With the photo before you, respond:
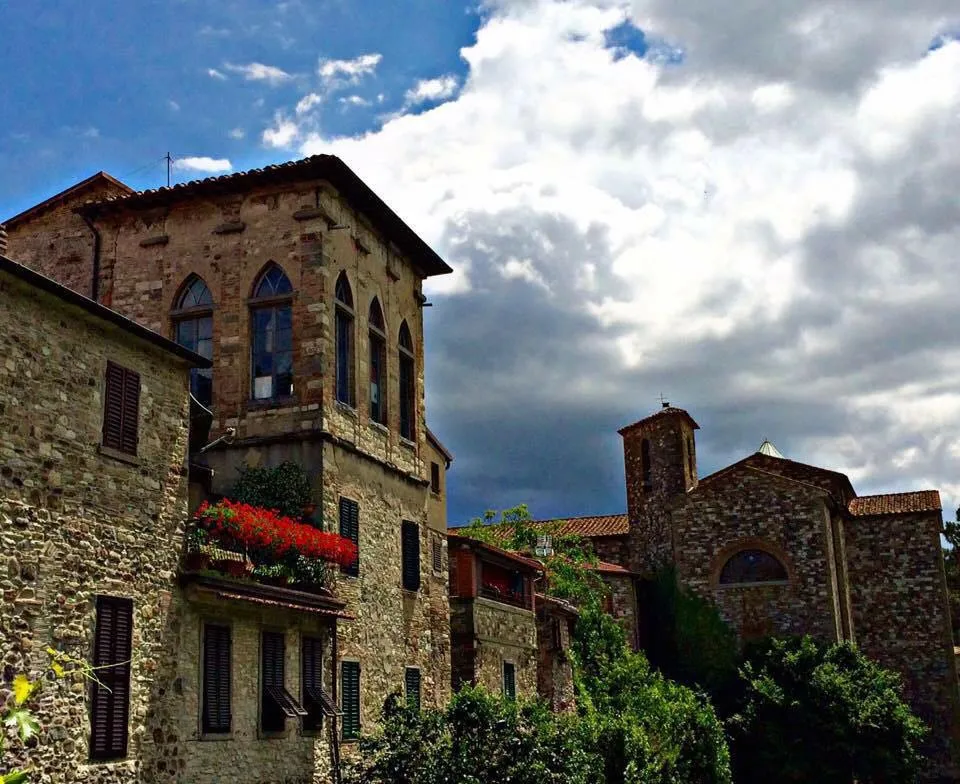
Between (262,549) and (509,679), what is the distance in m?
12.3

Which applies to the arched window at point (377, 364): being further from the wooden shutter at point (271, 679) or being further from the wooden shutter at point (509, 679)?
the wooden shutter at point (509, 679)

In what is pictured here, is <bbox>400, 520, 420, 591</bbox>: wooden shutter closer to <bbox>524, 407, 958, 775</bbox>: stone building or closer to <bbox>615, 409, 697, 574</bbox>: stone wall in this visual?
<bbox>524, 407, 958, 775</bbox>: stone building

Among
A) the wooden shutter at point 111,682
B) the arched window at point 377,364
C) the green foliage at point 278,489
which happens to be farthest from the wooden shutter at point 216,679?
the arched window at point 377,364

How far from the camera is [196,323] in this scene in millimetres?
22953

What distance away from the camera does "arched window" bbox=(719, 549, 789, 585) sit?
46250 millimetres

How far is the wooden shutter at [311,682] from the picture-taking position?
61.8 feet

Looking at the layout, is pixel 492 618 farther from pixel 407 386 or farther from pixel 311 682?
pixel 311 682

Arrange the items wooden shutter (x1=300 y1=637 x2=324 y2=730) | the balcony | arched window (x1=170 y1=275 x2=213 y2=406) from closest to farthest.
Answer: the balcony < wooden shutter (x1=300 y1=637 x2=324 y2=730) < arched window (x1=170 y1=275 x2=213 y2=406)

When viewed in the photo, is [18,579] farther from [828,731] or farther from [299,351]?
[828,731]

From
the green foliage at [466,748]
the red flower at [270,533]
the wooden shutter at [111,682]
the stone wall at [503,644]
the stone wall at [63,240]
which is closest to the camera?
the wooden shutter at [111,682]

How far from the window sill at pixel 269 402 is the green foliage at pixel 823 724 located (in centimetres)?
2660

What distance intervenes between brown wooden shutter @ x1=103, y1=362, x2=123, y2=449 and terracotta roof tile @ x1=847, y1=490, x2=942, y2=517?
4319 centimetres

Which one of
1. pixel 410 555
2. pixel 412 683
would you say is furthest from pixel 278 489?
pixel 412 683

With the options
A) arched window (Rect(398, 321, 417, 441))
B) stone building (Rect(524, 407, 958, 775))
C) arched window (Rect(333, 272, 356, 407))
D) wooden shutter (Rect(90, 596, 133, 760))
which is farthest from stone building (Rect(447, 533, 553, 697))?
stone building (Rect(524, 407, 958, 775))
